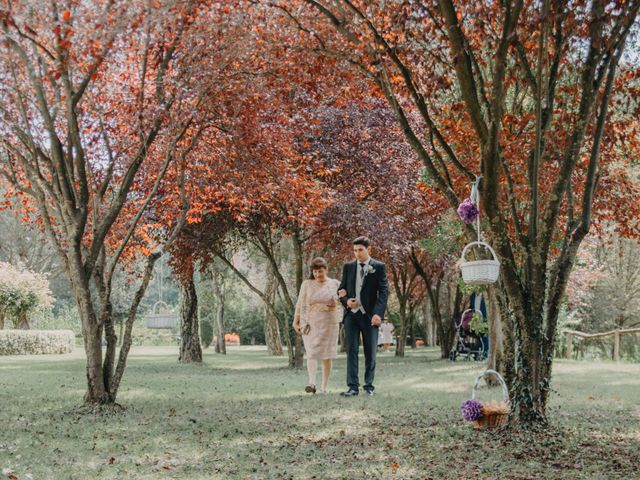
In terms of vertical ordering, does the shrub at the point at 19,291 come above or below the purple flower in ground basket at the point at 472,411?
above

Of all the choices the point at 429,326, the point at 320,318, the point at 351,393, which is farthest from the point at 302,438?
the point at 429,326

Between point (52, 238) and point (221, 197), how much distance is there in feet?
21.8

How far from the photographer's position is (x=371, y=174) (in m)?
18.2

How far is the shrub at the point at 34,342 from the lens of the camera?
91.2 feet

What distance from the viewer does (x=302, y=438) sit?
6.60 m

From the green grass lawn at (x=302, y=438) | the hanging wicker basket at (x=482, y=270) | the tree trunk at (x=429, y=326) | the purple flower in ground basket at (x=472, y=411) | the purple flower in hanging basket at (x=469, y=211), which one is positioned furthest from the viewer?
the tree trunk at (x=429, y=326)

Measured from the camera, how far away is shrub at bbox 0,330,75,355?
27797 millimetres

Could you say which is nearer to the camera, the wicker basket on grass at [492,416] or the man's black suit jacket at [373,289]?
the wicker basket on grass at [492,416]

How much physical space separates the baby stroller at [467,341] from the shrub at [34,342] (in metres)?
16.4

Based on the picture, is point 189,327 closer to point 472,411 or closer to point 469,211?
point 472,411

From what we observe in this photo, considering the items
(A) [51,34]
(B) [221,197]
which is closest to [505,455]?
(A) [51,34]

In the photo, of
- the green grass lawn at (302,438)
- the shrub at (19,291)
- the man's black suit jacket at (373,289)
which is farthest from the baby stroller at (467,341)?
the shrub at (19,291)

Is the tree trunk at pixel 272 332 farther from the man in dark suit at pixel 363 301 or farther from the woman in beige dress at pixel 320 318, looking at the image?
the man in dark suit at pixel 363 301

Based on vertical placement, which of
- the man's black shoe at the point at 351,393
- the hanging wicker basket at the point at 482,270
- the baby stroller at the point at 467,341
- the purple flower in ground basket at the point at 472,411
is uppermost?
the hanging wicker basket at the point at 482,270
